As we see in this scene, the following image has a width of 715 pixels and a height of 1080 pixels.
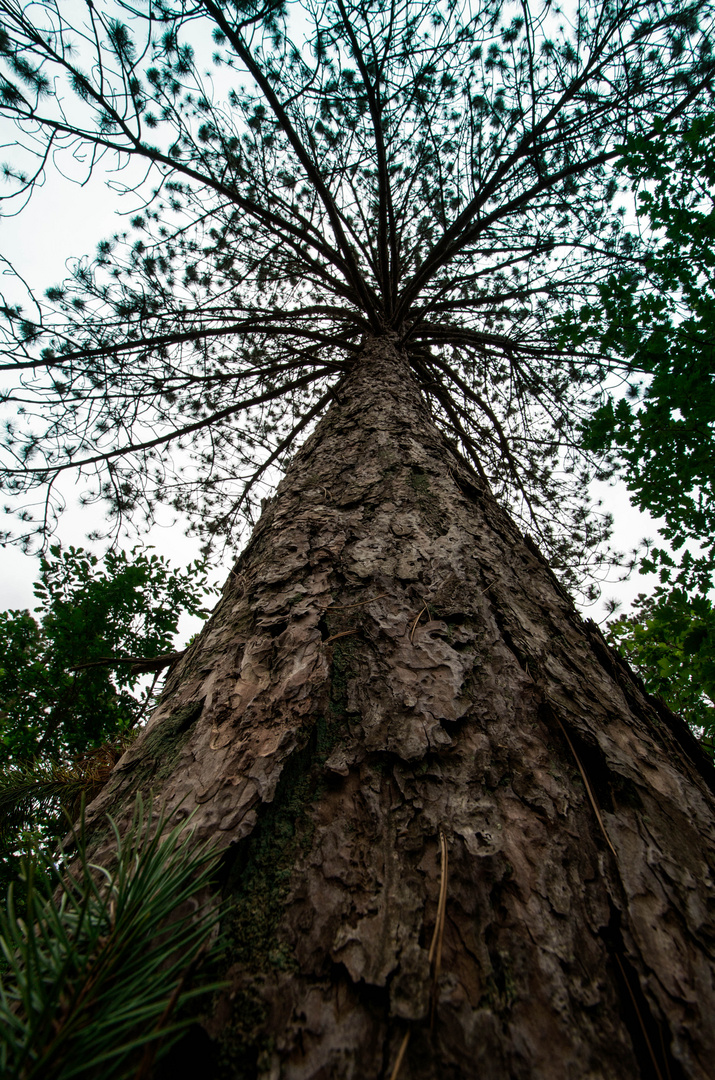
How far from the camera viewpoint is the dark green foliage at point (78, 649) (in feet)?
8.60

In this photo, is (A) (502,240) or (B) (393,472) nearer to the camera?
(B) (393,472)

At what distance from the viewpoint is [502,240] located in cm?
408

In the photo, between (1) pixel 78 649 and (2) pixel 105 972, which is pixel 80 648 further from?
(2) pixel 105 972

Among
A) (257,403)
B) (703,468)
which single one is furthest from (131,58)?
(703,468)

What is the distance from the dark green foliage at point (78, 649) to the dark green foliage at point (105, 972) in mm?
2105

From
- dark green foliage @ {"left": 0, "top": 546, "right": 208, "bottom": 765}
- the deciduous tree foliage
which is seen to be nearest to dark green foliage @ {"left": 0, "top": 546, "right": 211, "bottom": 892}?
dark green foliage @ {"left": 0, "top": 546, "right": 208, "bottom": 765}

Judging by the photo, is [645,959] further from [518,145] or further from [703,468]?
[518,145]

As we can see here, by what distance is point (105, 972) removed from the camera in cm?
47

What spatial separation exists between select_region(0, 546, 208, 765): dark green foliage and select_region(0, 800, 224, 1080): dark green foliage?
210 centimetres

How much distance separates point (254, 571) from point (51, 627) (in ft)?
7.15

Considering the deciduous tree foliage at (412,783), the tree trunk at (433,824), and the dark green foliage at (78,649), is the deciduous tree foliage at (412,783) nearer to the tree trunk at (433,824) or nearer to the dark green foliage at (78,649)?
the tree trunk at (433,824)

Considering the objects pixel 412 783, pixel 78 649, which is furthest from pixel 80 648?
pixel 412 783

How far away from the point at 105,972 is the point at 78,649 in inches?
109

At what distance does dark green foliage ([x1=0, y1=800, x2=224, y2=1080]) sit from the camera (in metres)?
0.40
